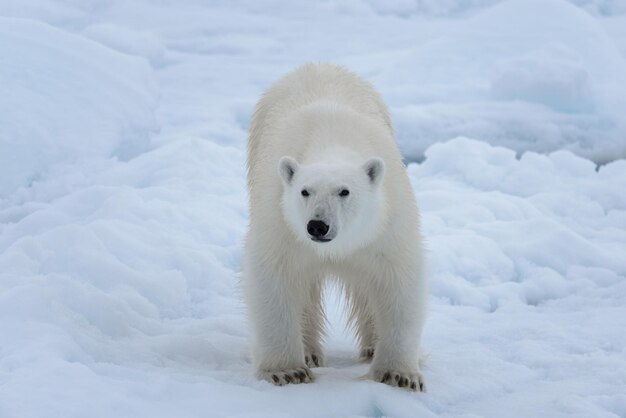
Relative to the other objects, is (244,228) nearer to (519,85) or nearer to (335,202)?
(335,202)

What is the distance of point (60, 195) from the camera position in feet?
21.4

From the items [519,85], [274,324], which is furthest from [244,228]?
[519,85]

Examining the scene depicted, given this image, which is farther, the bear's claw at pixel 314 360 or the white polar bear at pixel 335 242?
the bear's claw at pixel 314 360

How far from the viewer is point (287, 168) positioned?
332 cm

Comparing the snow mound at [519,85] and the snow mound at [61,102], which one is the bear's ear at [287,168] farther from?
the snow mound at [519,85]

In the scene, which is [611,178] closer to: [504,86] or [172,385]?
[504,86]

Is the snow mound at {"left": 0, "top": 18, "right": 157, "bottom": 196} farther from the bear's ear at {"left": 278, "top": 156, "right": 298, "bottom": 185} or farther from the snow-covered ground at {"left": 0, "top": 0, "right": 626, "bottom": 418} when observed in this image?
the bear's ear at {"left": 278, "top": 156, "right": 298, "bottom": 185}

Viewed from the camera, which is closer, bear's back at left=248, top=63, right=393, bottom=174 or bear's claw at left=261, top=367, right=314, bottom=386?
bear's claw at left=261, top=367, right=314, bottom=386

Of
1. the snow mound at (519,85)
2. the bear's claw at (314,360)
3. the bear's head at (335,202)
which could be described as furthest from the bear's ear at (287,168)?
the snow mound at (519,85)

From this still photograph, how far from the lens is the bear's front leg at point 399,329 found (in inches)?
139

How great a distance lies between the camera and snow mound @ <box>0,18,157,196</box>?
21.3ft

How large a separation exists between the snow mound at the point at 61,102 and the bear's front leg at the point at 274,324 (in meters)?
3.37

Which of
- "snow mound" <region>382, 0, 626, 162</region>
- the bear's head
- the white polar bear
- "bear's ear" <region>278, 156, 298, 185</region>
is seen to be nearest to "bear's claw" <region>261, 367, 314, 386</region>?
the white polar bear

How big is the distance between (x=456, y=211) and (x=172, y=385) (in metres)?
4.25
